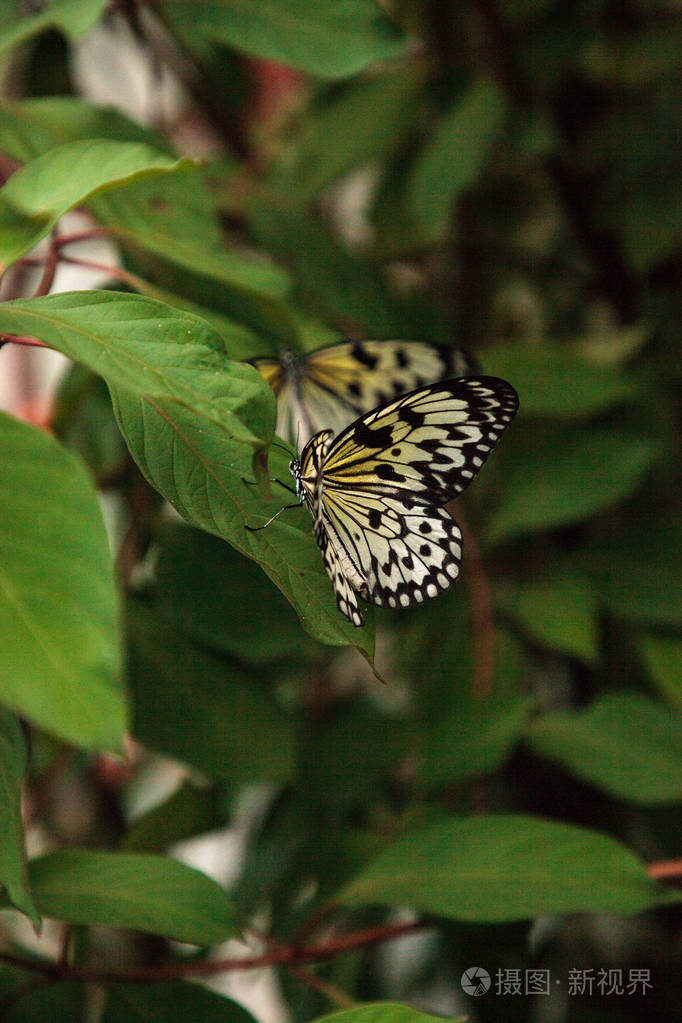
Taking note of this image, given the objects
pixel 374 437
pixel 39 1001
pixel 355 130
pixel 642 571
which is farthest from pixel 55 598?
pixel 355 130

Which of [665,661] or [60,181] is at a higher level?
[60,181]

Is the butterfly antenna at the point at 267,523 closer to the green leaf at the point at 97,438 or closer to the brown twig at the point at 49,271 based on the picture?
the brown twig at the point at 49,271

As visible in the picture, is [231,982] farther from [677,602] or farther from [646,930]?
[677,602]

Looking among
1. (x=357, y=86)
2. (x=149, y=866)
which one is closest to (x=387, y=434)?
(x=149, y=866)

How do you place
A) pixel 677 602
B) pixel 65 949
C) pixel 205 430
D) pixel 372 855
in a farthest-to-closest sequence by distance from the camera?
pixel 677 602, pixel 372 855, pixel 65 949, pixel 205 430

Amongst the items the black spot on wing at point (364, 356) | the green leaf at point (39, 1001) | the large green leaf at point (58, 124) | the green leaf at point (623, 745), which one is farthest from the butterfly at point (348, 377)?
the green leaf at point (39, 1001)

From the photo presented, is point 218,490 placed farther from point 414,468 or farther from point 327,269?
point 327,269
